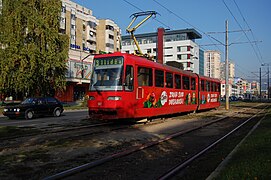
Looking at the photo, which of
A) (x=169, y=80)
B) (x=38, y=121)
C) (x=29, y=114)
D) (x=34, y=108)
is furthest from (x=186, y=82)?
(x=29, y=114)

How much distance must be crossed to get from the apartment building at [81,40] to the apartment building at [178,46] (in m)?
19.6

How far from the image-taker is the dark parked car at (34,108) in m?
19.4

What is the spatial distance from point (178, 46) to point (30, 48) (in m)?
75.0

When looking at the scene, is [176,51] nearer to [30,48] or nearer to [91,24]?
[91,24]

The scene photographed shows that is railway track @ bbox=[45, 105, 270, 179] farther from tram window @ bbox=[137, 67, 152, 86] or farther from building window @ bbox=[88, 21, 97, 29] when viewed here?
building window @ bbox=[88, 21, 97, 29]

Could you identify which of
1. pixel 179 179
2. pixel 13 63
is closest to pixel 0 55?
pixel 13 63

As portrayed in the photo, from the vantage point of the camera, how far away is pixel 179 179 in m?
5.76

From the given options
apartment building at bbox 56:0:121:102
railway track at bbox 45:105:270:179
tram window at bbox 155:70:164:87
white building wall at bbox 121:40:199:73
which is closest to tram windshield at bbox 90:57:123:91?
tram window at bbox 155:70:164:87

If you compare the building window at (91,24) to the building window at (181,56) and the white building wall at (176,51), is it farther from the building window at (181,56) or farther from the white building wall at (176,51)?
the building window at (181,56)

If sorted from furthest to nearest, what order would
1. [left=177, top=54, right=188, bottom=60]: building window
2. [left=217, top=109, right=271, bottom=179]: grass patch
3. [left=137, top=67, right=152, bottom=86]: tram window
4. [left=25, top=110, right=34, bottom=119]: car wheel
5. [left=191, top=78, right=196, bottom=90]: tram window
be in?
1. [left=177, top=54, right=188, bottom=60]: building window
2. [left=191, top=78, right=196, bottom=90]: tram window
3. [left=25, top=110, right=34, bottom=119]: car wheel
4. [left=137, top=67, right=152, bottom=86]: tram window
5. [left=217, top=109, right=271, bottom=179]: grass patch

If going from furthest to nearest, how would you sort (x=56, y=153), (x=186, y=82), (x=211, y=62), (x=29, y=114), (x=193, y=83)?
1. (x=211, y=62)
2. (x=193, y=83)
3. (x=186, y=82)
4. (x=29, y=114)
5. (x=56, y=153)

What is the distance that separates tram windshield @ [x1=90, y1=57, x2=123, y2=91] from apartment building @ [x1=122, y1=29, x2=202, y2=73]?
83.9 m

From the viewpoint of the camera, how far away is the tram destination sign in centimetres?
1333

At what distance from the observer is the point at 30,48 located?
101ft
